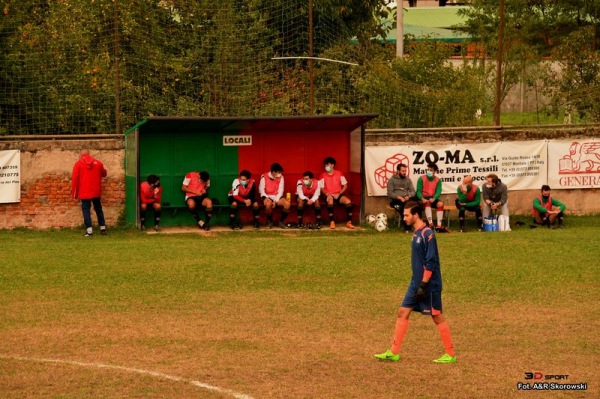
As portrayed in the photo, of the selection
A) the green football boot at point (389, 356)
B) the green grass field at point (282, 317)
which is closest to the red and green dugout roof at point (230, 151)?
the green grass field at point (282, 317)

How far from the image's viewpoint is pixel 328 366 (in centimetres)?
1335

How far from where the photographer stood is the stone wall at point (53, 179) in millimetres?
27938

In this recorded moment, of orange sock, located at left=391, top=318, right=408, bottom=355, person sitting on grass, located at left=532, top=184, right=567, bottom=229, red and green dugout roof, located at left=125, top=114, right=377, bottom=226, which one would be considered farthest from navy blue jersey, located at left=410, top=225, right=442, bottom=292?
person sitting on grass, located at left=532, top=184, right=567, bottom=229

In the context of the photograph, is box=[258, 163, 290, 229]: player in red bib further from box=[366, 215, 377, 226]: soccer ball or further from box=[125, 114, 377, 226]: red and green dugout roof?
box=[366, 215, 377, 226]: soccer ball

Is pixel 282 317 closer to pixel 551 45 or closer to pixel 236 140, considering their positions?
pixel 236 140

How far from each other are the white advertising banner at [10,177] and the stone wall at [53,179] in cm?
13

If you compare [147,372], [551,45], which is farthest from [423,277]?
[551,45]

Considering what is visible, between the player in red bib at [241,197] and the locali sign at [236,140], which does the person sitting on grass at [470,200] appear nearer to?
the player in red bib at [241,197]

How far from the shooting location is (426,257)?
42.5 feet

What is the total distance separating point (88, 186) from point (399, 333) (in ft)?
48.8

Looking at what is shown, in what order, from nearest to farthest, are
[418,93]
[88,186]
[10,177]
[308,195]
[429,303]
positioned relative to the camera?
[429,303] → [88,186] → [10,177] → [308,195] → [418,93]

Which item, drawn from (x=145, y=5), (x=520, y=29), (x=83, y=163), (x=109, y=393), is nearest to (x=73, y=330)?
(x=109, y=393)

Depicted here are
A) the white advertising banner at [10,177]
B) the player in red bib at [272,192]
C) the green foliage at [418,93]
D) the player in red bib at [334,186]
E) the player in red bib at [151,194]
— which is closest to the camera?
the player in red bib at [151,194]

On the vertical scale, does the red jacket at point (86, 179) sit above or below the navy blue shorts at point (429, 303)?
above
